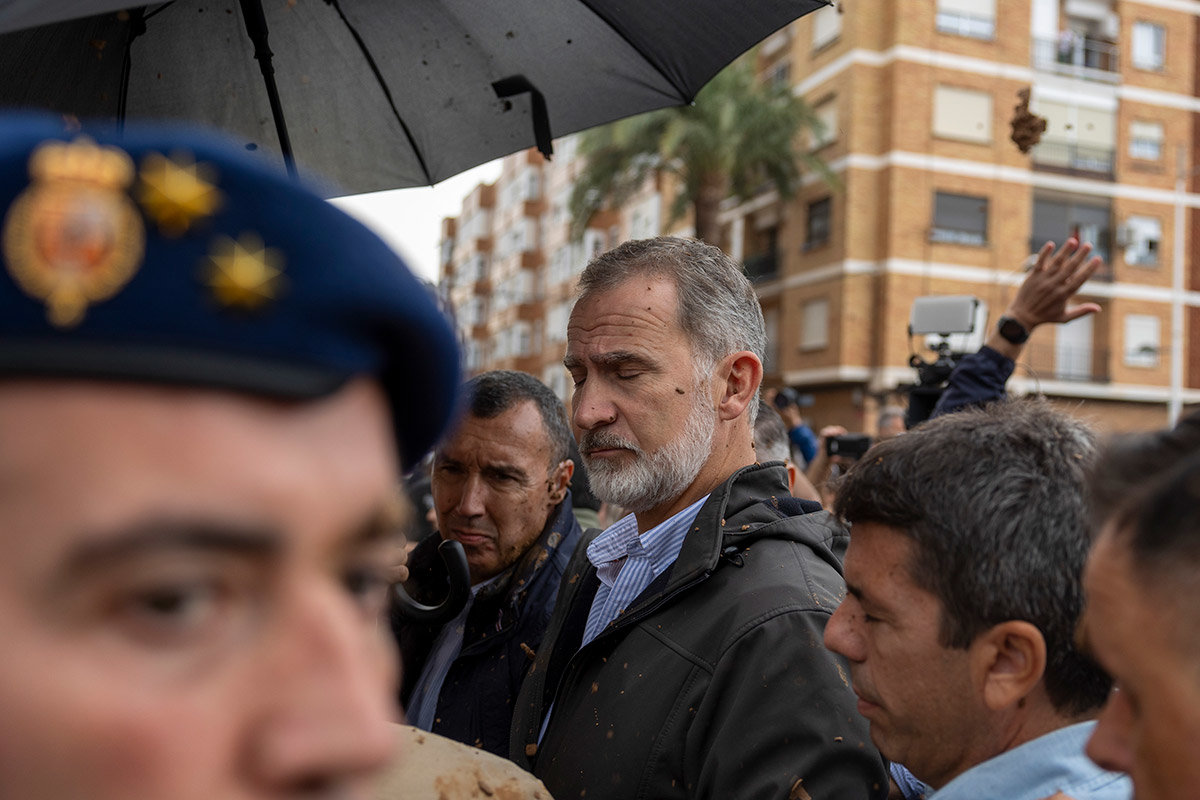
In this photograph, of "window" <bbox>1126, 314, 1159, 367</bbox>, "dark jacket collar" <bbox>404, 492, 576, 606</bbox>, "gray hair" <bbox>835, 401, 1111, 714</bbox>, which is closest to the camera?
"gray hair" <bbox>835, 401, 1111, 714</bbox>

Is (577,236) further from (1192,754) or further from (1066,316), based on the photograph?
(1192,754)

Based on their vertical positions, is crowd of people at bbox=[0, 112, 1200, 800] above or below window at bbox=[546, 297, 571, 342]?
below

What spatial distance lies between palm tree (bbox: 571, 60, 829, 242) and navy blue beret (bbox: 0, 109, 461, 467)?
63.2 ft

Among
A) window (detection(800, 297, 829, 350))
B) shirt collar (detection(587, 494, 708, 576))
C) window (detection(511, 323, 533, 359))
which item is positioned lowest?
shirt collar (detection(587, 494, 708, 576))

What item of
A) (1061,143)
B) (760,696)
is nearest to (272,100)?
(760,696)

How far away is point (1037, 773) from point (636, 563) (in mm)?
1155

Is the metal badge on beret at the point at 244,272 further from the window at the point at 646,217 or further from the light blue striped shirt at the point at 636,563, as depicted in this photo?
the window at the point at 646,217

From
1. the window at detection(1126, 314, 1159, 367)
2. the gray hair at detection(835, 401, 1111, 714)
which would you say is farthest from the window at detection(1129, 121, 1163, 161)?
the gray hair at detection(835, 401, 1111, 714)

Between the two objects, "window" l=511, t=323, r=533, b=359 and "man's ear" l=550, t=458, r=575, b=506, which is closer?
"man's ear" l=550, t=458, r=575, b=506

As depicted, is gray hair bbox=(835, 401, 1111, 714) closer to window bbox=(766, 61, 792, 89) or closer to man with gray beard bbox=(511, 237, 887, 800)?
man with gray beard bbox=(511, 237, 887, 800)

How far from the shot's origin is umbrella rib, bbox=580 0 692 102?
2.72 m

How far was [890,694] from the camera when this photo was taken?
178 cm

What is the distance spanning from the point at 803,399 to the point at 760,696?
9013 millimetres

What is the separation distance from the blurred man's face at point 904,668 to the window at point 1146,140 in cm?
3100
